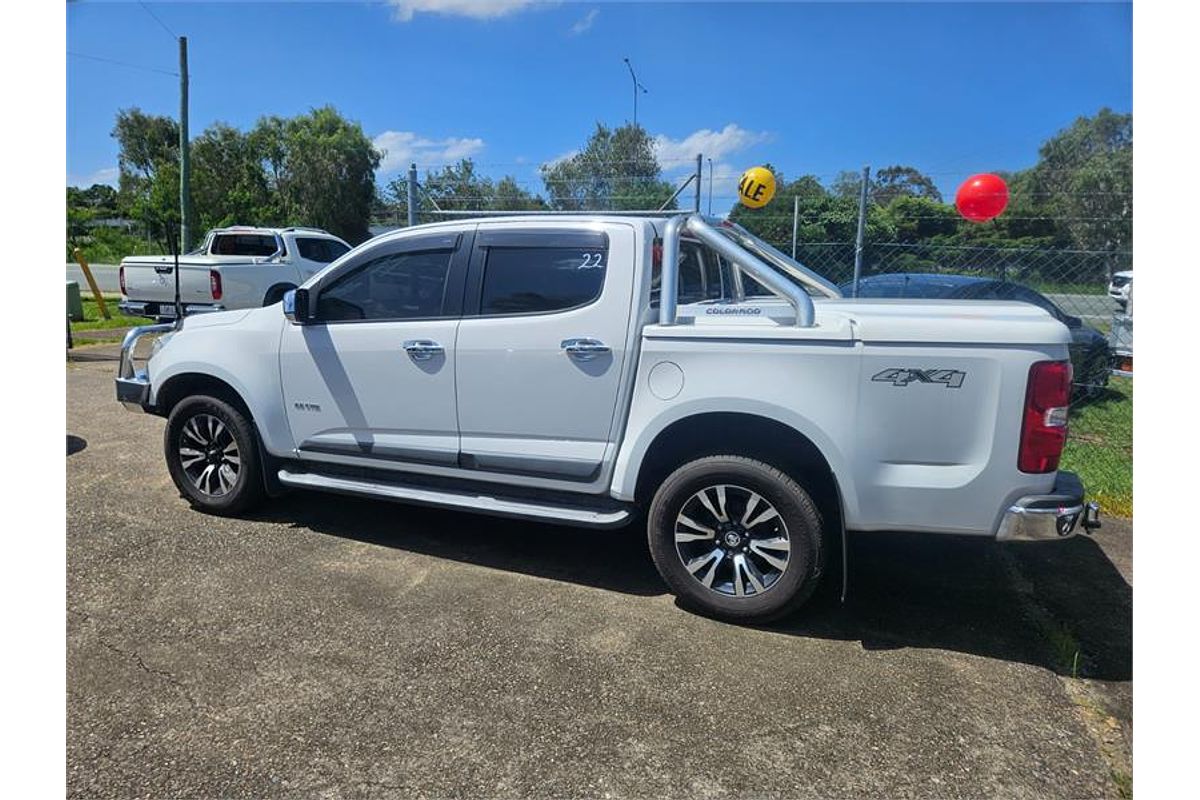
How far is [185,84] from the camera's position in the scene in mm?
17016

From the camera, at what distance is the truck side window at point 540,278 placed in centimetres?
390

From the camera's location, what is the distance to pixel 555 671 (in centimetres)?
320

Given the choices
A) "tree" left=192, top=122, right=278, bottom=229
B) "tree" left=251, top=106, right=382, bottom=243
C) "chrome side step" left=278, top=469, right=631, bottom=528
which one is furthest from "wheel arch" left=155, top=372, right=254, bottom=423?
"tree" left=251, top=106, right=382, bottom=243

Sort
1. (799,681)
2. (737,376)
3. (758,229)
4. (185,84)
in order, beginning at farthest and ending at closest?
(185,84) → (758,229) → (737,376) → (799,681)

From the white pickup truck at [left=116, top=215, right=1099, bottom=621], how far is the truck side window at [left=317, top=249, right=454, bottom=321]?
0.5 inches

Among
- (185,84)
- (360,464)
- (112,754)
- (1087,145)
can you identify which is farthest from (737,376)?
(1087,145)

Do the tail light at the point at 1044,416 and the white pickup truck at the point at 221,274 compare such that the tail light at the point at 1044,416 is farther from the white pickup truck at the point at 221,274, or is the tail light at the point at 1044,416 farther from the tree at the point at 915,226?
the white pickup truck at the point at 221,274

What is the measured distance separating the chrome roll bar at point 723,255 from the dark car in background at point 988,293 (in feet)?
14.5

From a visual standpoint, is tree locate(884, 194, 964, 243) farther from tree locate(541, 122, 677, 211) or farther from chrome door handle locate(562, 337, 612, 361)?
chrome door handle locate(562, 337, 612, 361)

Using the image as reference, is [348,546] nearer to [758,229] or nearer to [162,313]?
[758,229]

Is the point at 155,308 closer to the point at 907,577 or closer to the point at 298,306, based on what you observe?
the point at 298,306

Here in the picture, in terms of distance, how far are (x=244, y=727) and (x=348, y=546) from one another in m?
1.78

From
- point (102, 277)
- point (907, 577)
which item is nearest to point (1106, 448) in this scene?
point (907, 577)

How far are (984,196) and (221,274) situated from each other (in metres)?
12.4
